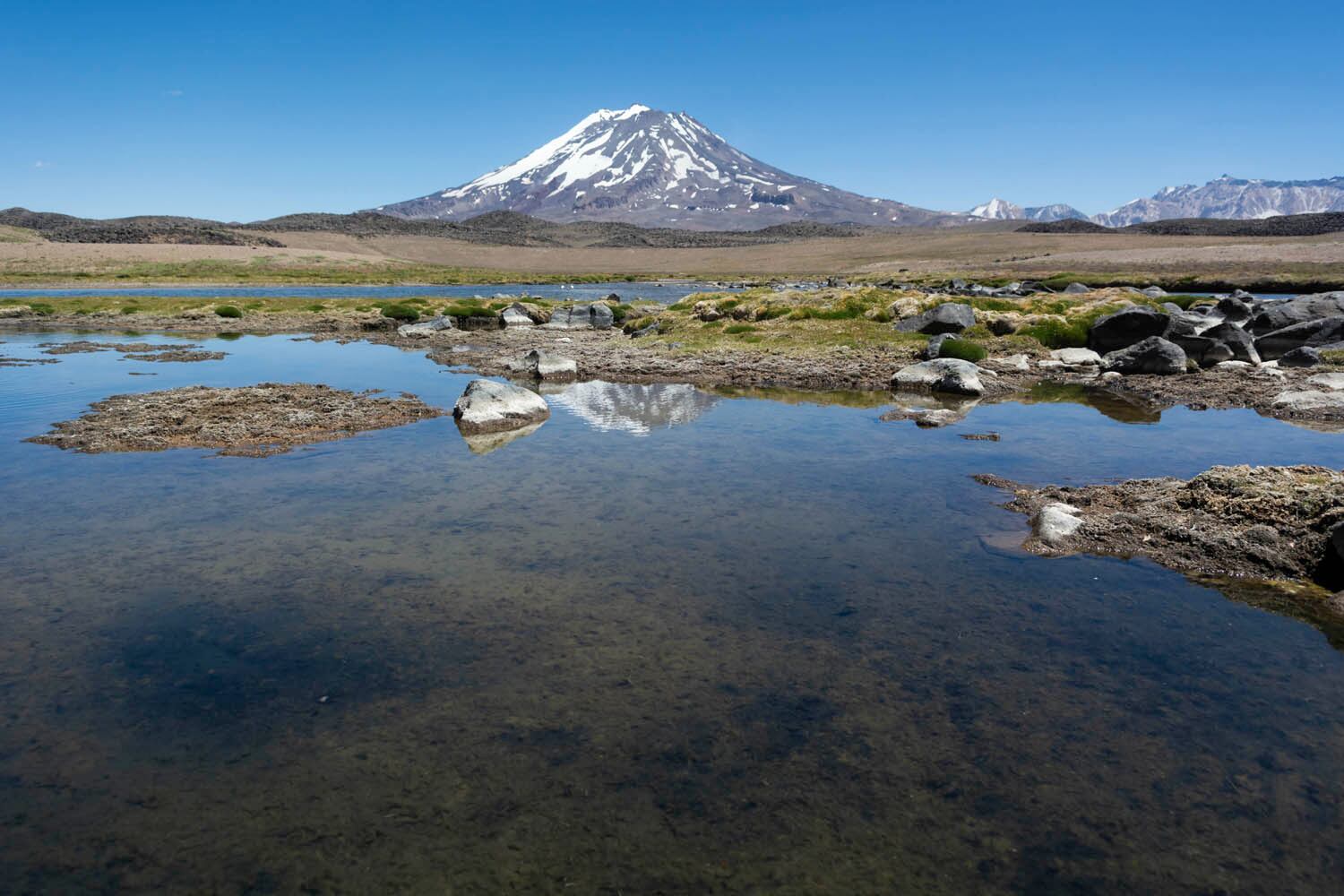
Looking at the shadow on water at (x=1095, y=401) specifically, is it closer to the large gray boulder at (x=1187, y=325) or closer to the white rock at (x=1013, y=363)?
the white rock at (x=1013, y=363)

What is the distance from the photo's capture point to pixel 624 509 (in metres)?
12.8

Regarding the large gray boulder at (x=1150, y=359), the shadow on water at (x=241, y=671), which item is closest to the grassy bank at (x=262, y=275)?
the large gray boulder at (x=1150, y=359)

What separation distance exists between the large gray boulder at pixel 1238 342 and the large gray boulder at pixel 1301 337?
244cm

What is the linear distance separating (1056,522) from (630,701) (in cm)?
761

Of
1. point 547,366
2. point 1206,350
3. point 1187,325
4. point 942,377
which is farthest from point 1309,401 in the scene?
point 547,366

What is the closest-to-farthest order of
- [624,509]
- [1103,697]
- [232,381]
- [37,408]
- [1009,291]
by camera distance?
[1103,697] < [624,509] < [37,408] < [232,381] < [1009,291]

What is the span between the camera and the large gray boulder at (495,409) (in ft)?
63.0

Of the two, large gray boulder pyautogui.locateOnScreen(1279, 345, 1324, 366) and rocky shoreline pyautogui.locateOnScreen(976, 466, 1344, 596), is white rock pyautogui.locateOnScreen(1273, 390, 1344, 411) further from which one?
rocky shoreline pyautogui.locateOnScreen(976, 466, 1344, 596)

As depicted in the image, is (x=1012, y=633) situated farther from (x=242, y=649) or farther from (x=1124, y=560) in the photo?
A: (x=242, y=649)

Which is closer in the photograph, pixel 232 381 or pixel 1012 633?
pixel 1012 633

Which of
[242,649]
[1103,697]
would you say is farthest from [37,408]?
[1103,697]

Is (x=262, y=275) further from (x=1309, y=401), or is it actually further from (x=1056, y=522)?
(x=1056, y=522)

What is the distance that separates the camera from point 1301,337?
3139 cm

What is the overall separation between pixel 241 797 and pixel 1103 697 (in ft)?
24.9
